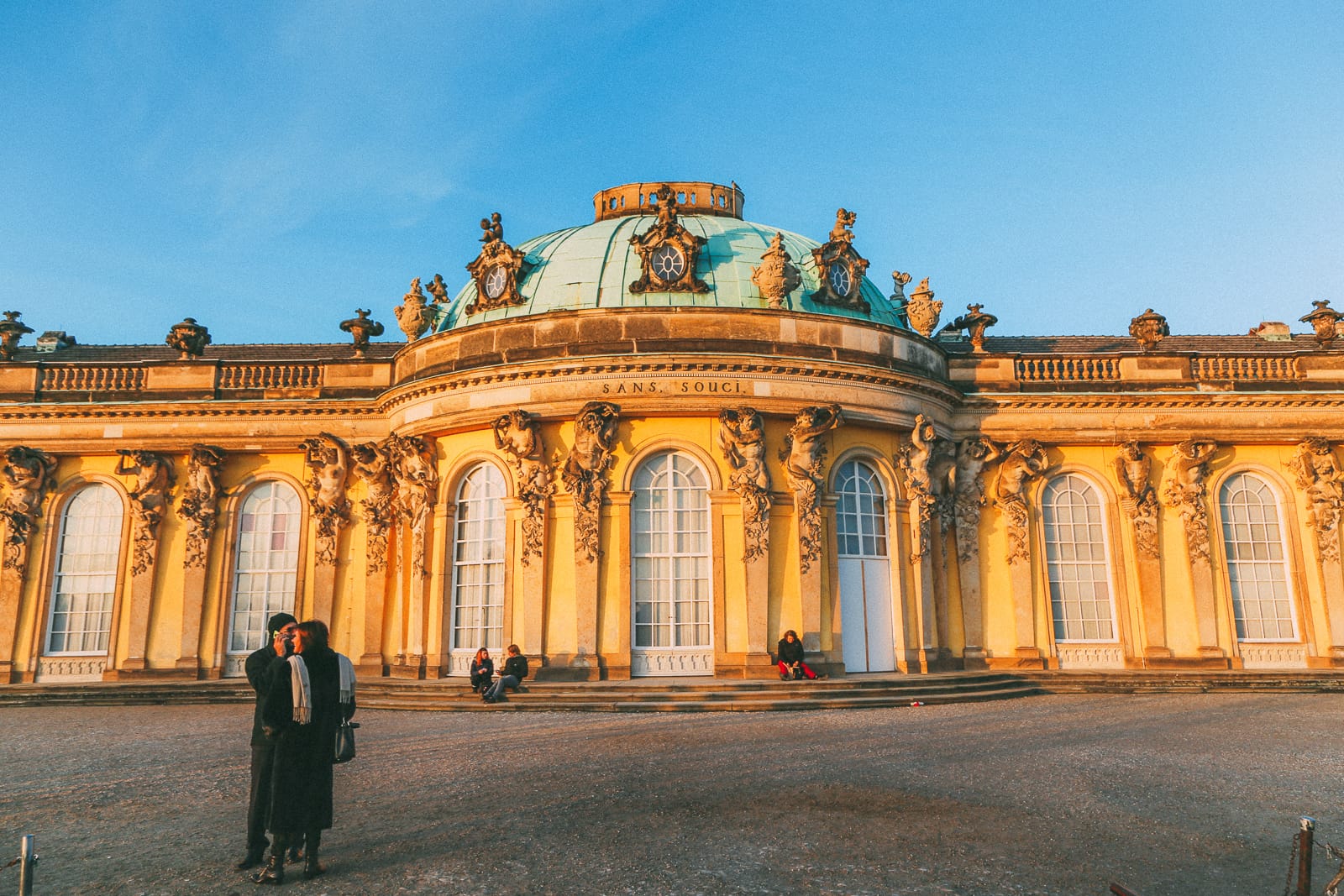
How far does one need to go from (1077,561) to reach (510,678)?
1342cm

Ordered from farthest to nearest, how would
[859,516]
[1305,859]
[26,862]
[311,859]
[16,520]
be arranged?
[16,520]
[859,516]
[311,859]
[26,862]
[1305,859]

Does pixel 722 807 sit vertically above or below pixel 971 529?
below

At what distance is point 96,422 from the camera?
2347 cm

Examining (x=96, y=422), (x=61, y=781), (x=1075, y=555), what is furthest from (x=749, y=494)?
(x=96, y=422)

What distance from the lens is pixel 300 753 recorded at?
689 cm

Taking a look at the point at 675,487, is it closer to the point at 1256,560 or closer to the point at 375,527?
the point at 375,527

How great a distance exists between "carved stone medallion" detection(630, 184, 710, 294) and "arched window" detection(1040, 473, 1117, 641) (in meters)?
9.83

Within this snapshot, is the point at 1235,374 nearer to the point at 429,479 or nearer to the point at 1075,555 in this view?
the point at 1075,555

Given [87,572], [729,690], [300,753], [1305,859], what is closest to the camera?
[1305,859]

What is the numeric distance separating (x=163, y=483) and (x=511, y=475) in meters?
8.95

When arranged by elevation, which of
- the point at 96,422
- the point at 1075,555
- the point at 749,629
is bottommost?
the point at 749,629

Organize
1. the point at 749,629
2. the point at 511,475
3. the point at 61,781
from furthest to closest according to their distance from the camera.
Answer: the point at 511,475
the point at 749,629
the point at 61,781

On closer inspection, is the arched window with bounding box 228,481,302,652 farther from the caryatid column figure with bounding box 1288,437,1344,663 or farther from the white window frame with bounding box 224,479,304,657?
the caryatid column figure with bounding box 1288,437,1344,663

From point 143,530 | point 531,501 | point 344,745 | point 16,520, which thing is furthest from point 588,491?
point 16,520
